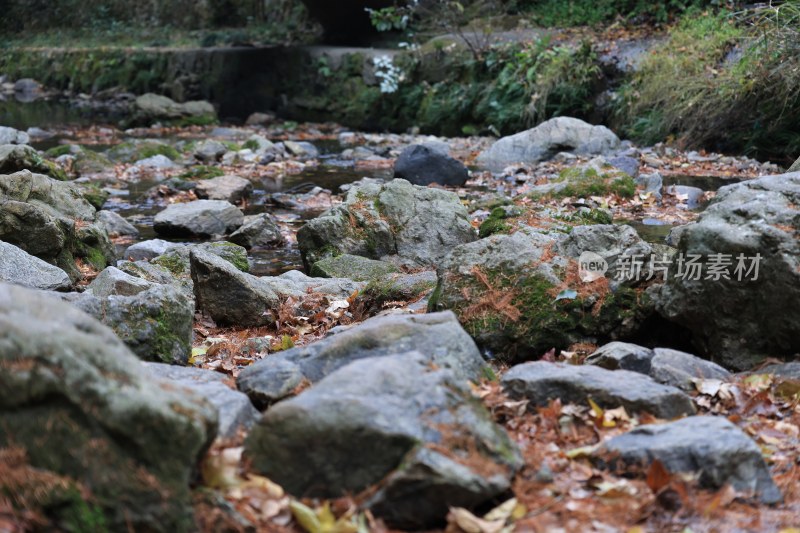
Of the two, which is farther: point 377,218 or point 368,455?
point 377,218

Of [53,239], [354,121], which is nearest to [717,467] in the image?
[53,239]

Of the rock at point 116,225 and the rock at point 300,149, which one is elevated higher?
the rock at point 116,225

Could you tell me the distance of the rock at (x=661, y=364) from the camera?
3.73 meters

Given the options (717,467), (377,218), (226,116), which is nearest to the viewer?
(717,467)

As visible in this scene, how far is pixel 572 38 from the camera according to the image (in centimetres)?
1720

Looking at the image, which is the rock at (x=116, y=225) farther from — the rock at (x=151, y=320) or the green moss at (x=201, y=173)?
the rock at (x=151, y=320)

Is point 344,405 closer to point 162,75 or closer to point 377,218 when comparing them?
point 377,218

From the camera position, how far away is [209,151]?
47.6ft

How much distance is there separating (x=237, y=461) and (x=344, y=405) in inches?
14.5

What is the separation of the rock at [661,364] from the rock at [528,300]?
49cm

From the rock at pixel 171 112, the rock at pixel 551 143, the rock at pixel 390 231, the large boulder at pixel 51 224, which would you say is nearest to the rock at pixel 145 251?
the large boulder at pixel 51 224

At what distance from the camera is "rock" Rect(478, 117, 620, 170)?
12992 mm

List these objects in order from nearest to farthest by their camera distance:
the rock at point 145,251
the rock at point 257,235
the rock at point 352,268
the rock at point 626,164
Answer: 1. the rock at point 352,268
2. the rock at point 145,251
3. the rock at point 257,235
4. the rock at point 626,164

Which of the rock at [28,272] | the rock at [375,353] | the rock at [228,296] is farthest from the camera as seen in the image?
the rock at [228,296]
